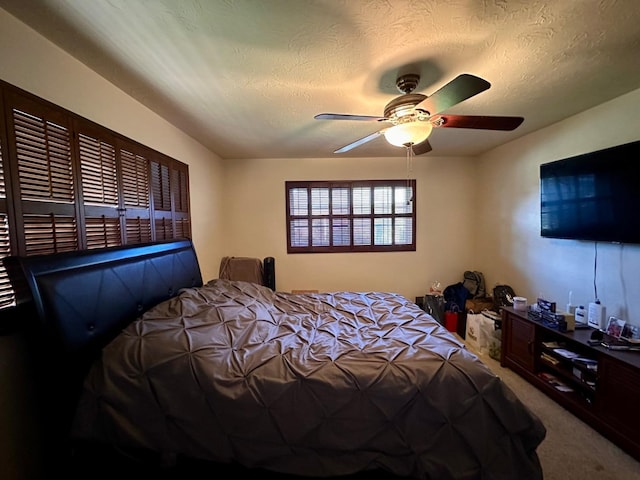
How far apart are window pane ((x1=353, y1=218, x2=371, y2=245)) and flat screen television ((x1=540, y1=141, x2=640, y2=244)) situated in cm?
198

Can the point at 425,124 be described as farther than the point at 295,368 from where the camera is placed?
Yes

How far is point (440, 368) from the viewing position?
127 centimetres

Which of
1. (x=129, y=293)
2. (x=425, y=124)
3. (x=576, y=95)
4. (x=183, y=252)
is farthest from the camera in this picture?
(x=183, y=252)

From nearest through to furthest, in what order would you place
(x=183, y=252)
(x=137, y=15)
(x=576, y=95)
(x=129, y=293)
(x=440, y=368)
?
(x=137, y=15)
(x=440, y=368)
(x=129, y=293)
(x=576, y=95)
(x=183, y=252)

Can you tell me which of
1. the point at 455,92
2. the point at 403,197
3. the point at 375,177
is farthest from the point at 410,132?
the point at 403,197

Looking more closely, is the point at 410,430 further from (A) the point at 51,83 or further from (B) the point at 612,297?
(A) the point at 51,83

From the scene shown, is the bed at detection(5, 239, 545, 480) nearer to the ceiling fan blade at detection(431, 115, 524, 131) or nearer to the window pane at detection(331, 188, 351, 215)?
the ceiling fan blade at detection(431, 115, 524, 131)

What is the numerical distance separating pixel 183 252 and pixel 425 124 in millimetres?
2158

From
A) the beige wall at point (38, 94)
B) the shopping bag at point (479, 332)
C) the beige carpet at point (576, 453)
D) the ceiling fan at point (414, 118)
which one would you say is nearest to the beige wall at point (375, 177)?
the beige wall at point (38, 94)

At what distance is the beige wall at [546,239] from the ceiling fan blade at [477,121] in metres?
1.11

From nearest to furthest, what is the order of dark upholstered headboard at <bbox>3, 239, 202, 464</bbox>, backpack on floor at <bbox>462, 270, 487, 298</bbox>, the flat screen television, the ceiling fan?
dark upholstered headboard at <bbox>3, 239, 202, 464</bbox> < the ceiling fan < the flat screen television < backpack on floor at <bbox>462, 270, 487, 298</bbox>

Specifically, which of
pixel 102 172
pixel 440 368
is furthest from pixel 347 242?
pixel 102 172

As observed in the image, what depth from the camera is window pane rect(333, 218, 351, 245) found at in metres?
3.83

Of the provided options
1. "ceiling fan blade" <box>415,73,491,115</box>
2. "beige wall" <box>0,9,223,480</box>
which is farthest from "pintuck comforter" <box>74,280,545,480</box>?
"ceiling fan blade" <box>415,73,491,115</box>
